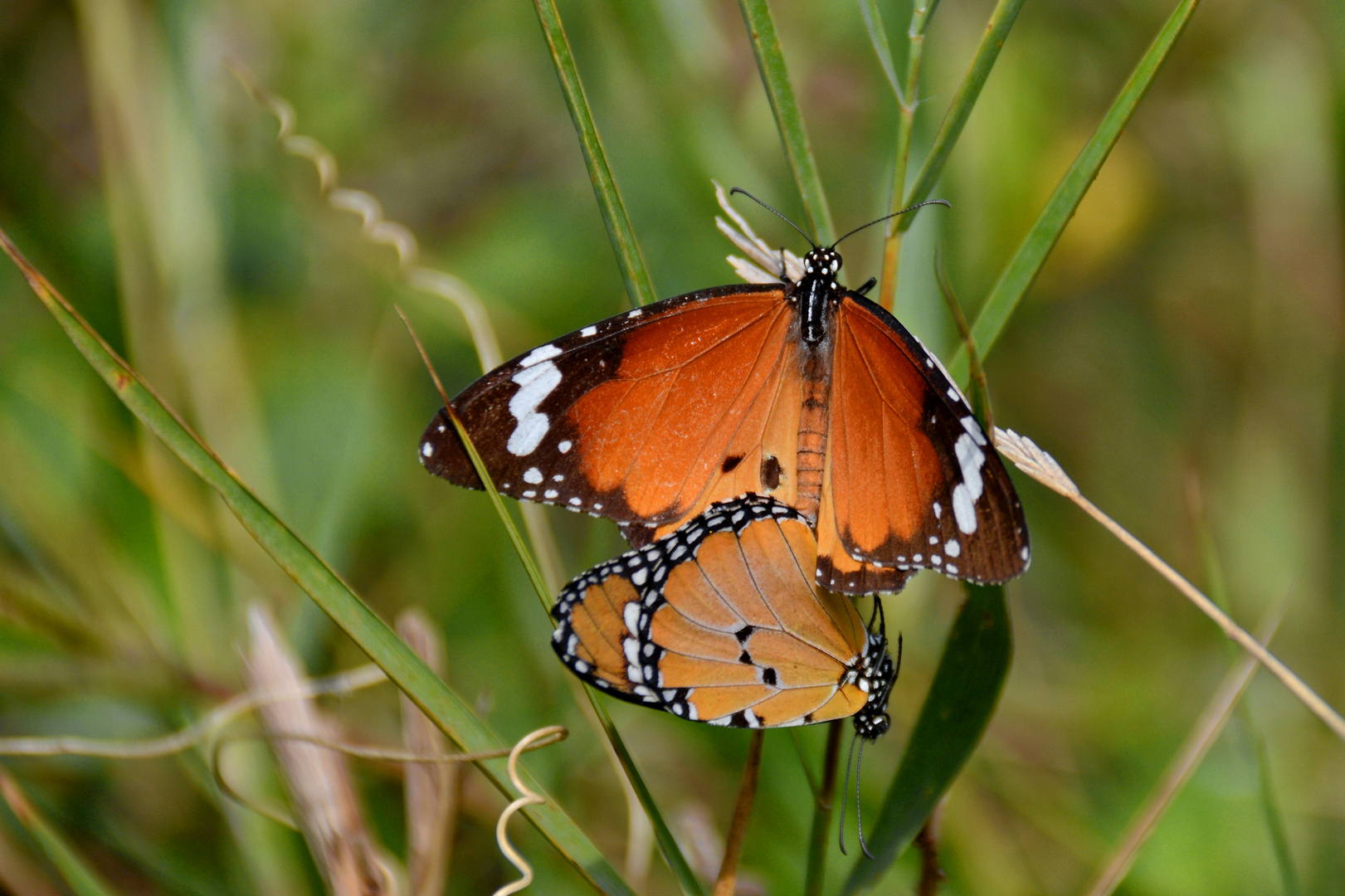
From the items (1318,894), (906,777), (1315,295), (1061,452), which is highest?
(1315,295)

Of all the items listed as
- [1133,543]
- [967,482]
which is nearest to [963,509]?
[967,482]

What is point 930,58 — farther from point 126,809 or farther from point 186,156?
point 126,809

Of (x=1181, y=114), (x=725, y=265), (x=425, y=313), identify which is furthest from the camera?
(x=1181, y=114)

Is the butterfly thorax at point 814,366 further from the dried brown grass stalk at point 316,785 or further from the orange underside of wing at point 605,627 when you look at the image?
the dried brown grass stalk at point 316,785

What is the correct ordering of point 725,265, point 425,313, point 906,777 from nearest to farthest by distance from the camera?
point 906,777
point 725,265
point 425,313

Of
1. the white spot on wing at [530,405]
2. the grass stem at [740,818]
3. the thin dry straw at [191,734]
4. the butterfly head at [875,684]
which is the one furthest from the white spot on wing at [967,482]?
the thin dry straw at [191,734]

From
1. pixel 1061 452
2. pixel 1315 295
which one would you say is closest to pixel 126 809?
pixel 1061 452
